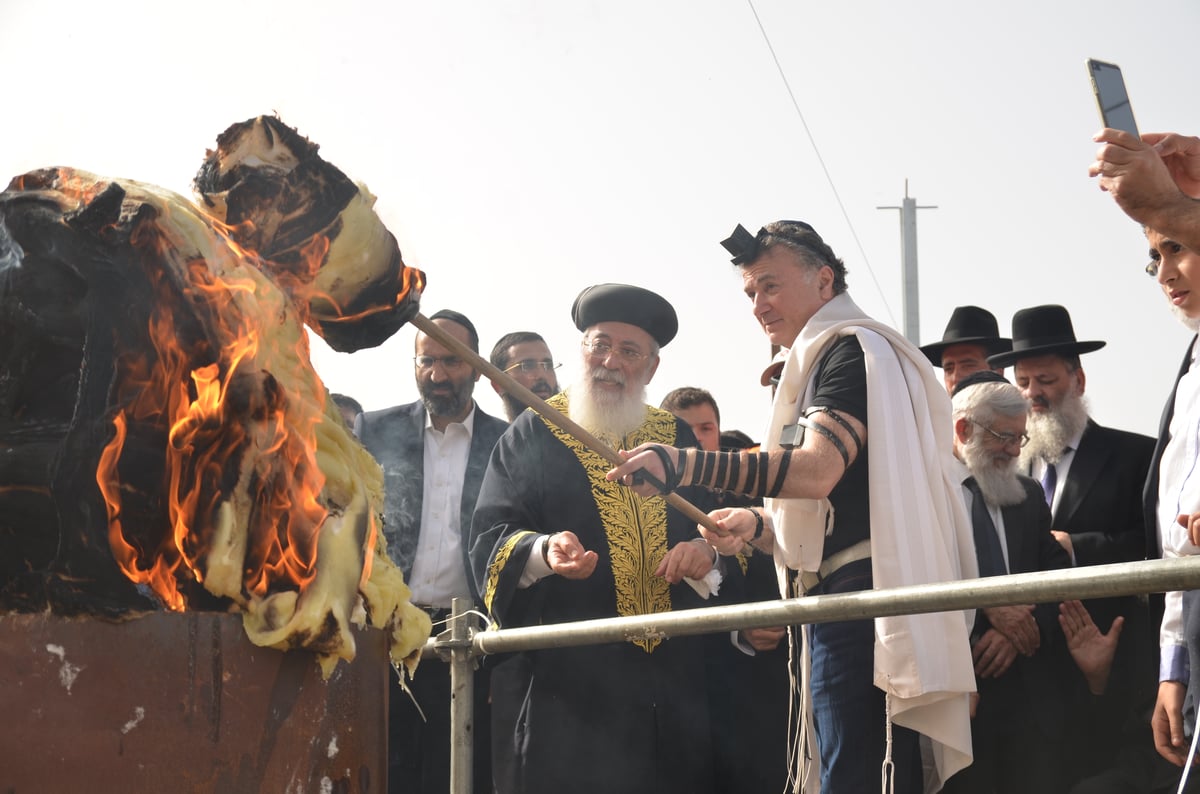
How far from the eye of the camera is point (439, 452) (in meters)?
6.29

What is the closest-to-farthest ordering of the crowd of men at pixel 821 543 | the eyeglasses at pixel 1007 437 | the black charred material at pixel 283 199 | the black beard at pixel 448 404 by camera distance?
the black charred material at pixel 283 199 → the crowd of men at pixel 821 543 → the eyeglasses at pixel 1007 437 → the black beard at pixel 448 404

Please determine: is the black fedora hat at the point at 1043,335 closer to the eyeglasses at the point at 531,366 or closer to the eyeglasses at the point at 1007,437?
the eyeglasses at the point at 1007,437

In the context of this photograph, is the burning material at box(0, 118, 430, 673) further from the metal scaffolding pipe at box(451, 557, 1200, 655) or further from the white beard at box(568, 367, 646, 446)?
the white beard at box(568, 367, 646, 446)

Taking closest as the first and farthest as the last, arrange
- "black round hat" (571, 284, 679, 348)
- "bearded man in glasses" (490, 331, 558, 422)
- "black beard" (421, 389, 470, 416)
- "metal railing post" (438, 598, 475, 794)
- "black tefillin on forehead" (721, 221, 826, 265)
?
Result: "metal railing post" (438, 598, 475, 794)
"black tefillin on forehead" (721, 221, 826, 265)
"black round hat" (571, 284, 679, 348)
"black beard" (421, 389, 470, 416)
"bearded man in glasses" (490, 331, 558, 422)

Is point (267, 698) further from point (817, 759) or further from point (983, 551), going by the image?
point (983, 551)

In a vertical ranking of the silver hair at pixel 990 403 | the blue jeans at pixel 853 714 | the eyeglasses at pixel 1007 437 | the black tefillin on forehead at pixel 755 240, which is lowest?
the blue jeans at pixel 853 714

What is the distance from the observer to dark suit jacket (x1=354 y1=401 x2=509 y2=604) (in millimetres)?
5996

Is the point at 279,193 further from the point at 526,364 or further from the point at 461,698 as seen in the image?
the point at 526,364

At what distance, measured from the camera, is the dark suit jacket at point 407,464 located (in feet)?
19.7

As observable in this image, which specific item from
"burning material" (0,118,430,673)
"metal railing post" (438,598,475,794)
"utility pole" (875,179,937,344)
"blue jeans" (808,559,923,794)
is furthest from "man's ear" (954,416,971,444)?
"utility pole" (875,179,937,344)

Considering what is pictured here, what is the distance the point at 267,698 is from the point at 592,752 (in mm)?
2315

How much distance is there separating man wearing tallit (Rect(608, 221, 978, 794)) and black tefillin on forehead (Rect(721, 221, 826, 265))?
0.31 m

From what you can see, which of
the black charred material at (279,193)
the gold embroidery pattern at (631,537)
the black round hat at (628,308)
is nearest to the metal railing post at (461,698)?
the gold embroidery pattern at (631,537)

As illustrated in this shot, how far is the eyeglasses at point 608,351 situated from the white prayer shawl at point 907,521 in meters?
1.35
